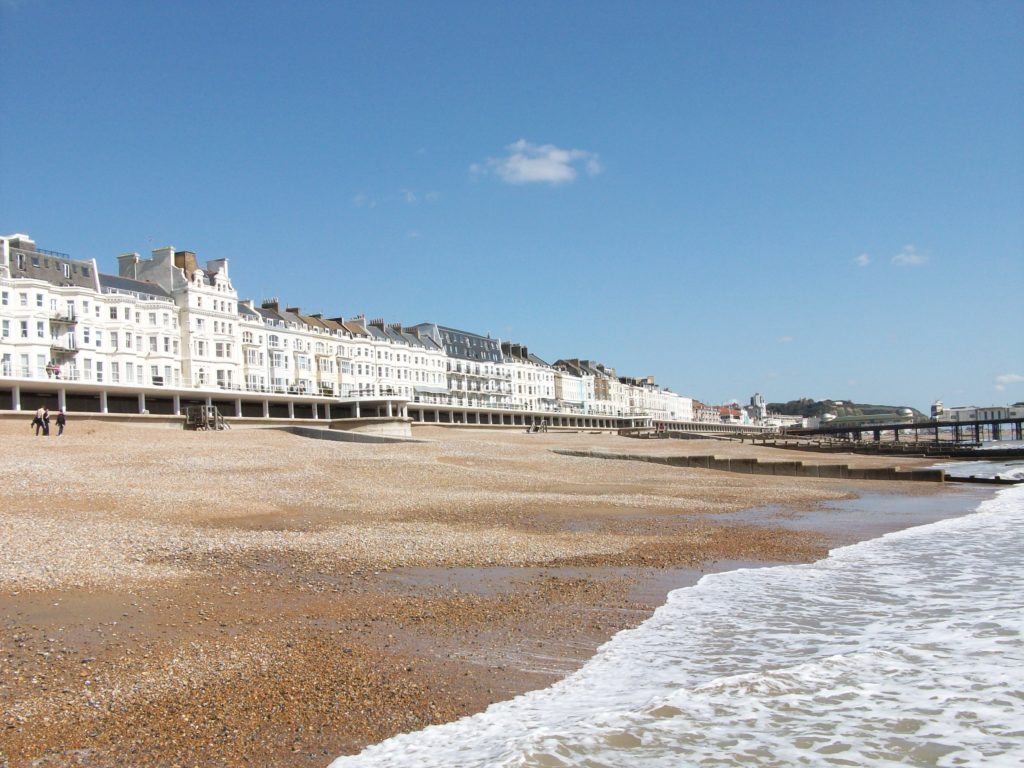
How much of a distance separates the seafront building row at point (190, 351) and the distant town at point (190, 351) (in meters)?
0.10

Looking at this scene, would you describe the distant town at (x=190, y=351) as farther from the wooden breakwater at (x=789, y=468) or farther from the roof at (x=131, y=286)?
the wooden breakwater at (x=789, y=468)

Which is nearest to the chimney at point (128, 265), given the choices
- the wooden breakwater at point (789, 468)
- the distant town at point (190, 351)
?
the distant town at point (190, 351)

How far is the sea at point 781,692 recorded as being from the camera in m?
5.86

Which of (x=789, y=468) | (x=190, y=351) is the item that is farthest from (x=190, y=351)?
(x=789, y=468)

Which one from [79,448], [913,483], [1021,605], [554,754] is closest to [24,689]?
[554,754]

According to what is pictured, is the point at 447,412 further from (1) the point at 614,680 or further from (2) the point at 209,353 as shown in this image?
(1) the point at 614,680

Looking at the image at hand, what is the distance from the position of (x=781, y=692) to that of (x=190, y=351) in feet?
208

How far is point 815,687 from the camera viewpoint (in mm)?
7336

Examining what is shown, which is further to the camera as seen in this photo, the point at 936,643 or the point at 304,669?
the point at 936,643

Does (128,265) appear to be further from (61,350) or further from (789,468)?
(789,468)

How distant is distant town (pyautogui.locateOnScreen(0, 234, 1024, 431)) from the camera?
53.0 meters

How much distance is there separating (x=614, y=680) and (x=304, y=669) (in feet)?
9.41

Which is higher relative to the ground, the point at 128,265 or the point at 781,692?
the point at 128,265

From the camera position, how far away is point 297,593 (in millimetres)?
10000
